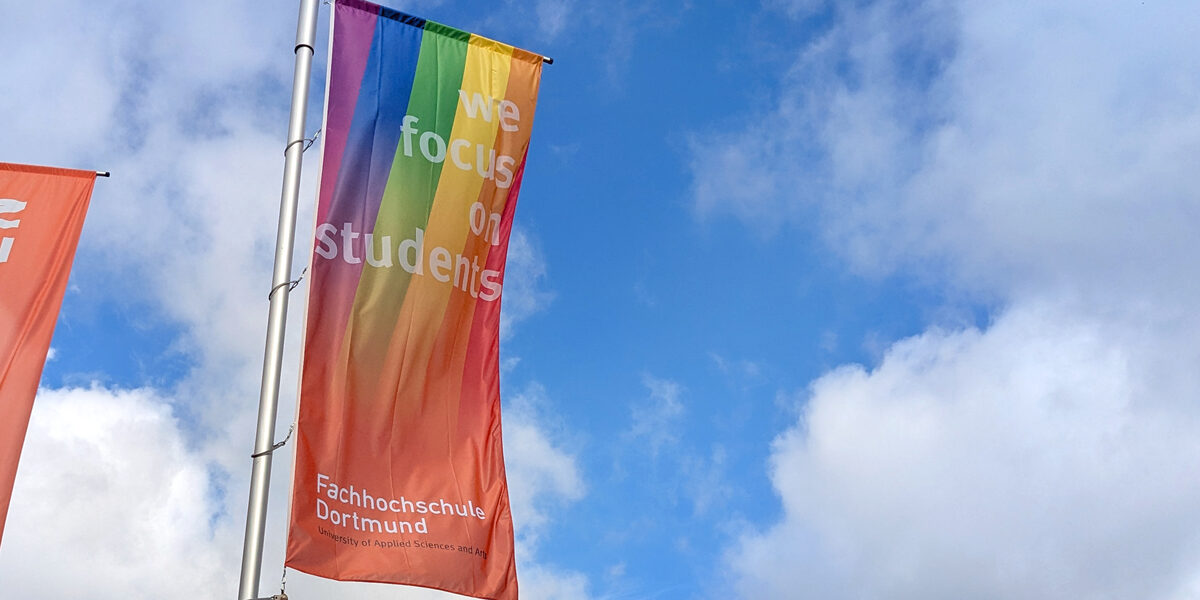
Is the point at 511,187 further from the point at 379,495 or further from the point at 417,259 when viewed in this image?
the point at 379,495

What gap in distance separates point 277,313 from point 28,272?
3.80 meters

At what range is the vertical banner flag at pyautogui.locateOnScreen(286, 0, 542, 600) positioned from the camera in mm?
12062

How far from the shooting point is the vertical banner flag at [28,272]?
1319cm

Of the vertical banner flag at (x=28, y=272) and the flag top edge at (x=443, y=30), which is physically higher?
the flag top edge at (x=443, y=30)

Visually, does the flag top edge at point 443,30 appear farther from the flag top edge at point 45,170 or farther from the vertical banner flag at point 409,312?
the flag top edge at point 45,170

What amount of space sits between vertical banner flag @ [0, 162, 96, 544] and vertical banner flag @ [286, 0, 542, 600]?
3665 millimetres

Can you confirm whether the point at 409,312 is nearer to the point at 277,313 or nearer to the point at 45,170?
the point at 277,313

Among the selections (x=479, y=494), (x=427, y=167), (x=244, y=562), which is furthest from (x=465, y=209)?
(x=244, y=562)

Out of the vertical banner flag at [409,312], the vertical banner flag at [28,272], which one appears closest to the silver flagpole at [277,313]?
the vertical banner flag at [409,312]

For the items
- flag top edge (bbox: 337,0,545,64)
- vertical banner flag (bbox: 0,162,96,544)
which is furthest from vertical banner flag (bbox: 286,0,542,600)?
vertical banner flag (bbox: 0,162,96,544)

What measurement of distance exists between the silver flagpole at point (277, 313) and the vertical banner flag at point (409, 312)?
1.22 feet

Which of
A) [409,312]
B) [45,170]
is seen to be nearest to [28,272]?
[45,170]

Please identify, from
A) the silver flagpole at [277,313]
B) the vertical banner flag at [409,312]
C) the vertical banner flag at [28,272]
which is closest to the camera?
the silver flagpole at [277,313]

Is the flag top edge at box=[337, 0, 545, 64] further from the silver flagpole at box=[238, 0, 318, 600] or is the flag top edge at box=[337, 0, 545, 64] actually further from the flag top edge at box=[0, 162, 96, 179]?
the flag top edge at box=[0, 162, 96, 179]
